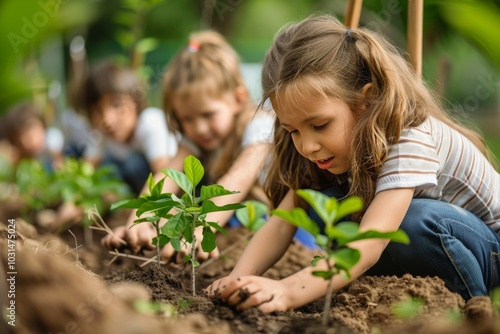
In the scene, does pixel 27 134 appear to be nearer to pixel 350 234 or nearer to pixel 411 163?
pixel 411 163

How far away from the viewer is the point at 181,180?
1.61 meters

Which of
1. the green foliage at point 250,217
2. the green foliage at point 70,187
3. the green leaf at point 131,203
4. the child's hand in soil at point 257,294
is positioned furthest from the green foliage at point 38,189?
the child's hand in soil at point 257,294

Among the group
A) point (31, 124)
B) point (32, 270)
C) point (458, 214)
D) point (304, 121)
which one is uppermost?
point (304, 121)

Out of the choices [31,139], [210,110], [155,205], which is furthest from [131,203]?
[31,139]

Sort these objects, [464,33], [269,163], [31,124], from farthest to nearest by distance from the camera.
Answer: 1. [31,124]
2. [464,33]
3. [269,163]

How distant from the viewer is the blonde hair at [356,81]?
172 centimetres

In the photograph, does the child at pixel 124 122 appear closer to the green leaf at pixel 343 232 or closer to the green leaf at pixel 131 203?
the green leaf at pixel 131 203

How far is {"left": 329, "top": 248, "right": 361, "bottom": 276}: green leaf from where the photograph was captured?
1.20m

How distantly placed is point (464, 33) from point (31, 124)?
11.5ft

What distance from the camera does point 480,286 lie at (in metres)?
1.77

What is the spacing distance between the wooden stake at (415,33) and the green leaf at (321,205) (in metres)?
1.05

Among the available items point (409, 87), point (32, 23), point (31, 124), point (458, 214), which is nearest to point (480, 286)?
point (458, 214)

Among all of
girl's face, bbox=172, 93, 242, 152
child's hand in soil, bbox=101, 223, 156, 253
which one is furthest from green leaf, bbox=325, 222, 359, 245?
girl's face, bbox=172, 93, 242, 152

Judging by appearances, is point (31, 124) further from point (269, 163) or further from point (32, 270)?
point (32, 270)
